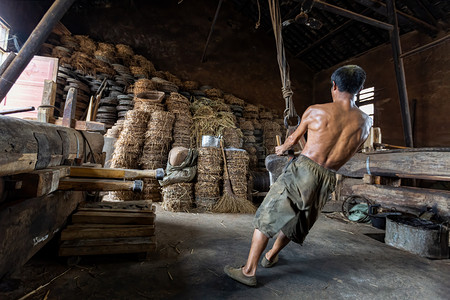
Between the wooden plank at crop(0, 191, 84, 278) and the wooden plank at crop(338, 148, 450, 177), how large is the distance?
15.2 feet

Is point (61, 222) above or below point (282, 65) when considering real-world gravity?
below

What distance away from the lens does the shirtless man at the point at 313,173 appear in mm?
1832

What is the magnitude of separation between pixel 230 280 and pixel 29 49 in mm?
4106

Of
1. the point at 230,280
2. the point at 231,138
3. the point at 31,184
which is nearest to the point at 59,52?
the point at 231,138

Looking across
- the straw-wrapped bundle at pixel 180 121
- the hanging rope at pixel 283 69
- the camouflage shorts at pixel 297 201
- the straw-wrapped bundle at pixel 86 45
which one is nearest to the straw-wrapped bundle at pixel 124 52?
the straw-wrapped bundle at pixel 86 45

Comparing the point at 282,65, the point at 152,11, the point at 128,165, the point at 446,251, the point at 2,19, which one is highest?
the point at 152,11

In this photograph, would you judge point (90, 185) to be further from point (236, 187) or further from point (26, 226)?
point (236, 187)

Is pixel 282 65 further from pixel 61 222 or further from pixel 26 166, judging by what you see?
pixel 61 222

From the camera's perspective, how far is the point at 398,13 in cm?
647

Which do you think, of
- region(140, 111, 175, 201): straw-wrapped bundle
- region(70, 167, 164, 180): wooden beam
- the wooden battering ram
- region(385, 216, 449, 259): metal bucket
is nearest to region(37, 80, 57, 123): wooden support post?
the wooden battering ram

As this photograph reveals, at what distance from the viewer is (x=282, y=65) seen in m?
2.64

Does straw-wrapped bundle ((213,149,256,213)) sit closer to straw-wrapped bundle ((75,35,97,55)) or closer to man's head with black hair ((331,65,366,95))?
man's head with black hair ((331,65,366,95))

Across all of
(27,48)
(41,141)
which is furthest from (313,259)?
(27,48)

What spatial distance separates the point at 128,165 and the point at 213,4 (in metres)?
8.75
